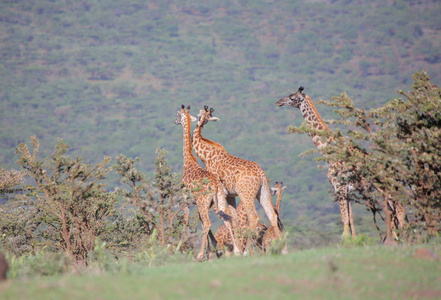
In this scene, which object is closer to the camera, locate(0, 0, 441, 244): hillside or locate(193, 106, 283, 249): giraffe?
locate(193, 106, 283, 249): giraffe

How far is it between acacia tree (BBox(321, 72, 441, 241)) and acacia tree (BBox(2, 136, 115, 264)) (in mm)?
5754

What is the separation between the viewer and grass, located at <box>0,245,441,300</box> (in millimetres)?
8117

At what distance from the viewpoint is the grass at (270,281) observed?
812 cm

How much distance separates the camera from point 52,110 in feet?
478

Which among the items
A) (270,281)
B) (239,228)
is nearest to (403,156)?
(239,228)

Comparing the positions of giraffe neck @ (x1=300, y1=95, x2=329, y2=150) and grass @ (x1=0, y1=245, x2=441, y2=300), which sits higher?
giraffe neck @ (x1=300, y1=95, x2=329, y2=150)

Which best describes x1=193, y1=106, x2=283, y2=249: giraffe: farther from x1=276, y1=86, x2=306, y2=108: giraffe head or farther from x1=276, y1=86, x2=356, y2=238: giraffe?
x1=276, y1=86, x2=306, y2=108: giraffe head

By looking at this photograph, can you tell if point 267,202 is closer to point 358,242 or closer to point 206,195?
point 206,195

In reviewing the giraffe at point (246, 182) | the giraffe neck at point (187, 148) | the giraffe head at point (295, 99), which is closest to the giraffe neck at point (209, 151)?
the giraffe at point (246, 182)

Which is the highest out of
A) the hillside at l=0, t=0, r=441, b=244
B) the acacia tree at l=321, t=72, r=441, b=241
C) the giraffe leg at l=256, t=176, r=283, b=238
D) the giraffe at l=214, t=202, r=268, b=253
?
the hillside at l=0, t=0, r=441, b=244

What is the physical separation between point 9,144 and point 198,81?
68152 millimetres

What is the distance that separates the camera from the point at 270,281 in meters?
8.77

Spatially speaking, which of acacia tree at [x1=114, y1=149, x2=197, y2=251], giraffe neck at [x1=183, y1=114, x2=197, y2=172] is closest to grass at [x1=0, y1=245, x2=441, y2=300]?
acacia tree at [x1=114, y1=149, x2=197, y2=251]

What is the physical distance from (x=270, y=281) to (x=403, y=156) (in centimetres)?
616
